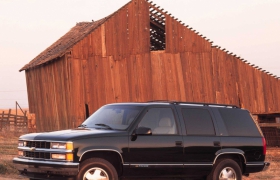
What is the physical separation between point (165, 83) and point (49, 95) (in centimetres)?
577

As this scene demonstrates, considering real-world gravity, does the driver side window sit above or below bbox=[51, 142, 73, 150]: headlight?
above

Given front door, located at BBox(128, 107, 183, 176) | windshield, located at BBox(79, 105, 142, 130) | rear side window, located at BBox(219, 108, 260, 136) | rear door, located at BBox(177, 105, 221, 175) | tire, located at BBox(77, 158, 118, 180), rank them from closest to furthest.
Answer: tire, located at BBox(77, 158, 118, 180) → front door, located at BBox(128, 107, 183, 176) → windshield, located at BBox(79, 105, 142, 130) → rear door, located at BBox(177, 105, 221, 175) → rear side window, located at BBox(219, 108, 260, 136)

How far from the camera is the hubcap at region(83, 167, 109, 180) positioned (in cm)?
1072

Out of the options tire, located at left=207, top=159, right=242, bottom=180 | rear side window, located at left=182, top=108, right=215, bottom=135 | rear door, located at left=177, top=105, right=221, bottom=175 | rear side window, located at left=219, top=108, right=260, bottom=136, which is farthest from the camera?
rear side window, located at left=219, top=108, right=260, bottom=136

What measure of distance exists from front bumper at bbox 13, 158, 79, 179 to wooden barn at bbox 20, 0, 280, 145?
16052 mm

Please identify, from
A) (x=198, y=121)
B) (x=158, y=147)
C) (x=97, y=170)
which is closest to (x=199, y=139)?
(x=198, y=121)

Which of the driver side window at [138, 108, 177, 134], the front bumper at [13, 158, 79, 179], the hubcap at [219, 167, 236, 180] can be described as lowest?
the hubcap at [219, 167, 236, 180]

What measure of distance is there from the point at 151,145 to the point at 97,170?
1182 mm

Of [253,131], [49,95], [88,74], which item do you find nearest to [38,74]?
[49,95]

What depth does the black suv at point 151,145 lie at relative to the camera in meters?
10.7

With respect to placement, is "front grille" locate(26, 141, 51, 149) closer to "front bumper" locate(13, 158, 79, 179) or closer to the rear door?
"front bumper" locate(13, 158, 79, 179)

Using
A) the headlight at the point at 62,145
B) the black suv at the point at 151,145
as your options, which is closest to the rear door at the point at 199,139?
the black suv at the point at 151,145

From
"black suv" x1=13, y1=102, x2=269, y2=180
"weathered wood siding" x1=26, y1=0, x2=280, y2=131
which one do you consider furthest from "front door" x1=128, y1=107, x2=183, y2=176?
"weathered wood siding" x1=26, y1=0, x2=280, y2=131

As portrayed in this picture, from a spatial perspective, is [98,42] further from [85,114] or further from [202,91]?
[202,91]
